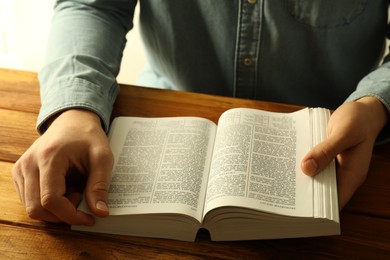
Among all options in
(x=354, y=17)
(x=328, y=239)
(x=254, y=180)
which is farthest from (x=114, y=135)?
(x=354, y=17)

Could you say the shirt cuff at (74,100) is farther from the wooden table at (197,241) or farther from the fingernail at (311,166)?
the fingernail at (311,166)

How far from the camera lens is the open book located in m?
0.59

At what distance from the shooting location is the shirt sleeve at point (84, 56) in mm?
732

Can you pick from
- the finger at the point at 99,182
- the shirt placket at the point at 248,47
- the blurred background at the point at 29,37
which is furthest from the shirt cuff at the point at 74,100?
the blurred background at the point at 29,37

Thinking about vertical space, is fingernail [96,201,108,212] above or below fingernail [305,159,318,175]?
below

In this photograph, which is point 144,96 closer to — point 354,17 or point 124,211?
point 124,211

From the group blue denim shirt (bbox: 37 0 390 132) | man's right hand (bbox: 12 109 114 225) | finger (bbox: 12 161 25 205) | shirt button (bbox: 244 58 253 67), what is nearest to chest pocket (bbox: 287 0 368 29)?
blue denim shirt (bbox: 37 0 390 132)

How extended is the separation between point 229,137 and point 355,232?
21 cm

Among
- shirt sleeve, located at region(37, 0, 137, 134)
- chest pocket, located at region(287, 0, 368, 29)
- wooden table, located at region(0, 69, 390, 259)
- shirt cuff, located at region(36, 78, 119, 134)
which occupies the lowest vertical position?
wooden table, located at region(0, 69, 390, 259)

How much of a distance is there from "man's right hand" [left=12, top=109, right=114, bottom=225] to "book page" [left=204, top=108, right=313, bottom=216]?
0.47ft

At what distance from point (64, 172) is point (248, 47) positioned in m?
0.46

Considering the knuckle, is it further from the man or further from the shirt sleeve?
the shirt sleeve

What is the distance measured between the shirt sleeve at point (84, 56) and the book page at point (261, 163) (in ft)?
0.67

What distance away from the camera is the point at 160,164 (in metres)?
0.67
